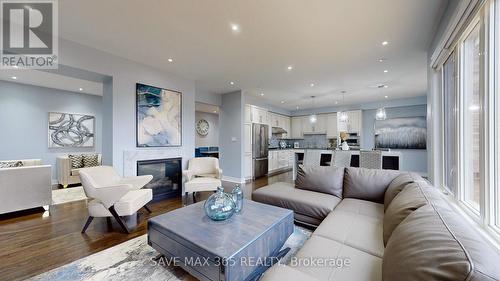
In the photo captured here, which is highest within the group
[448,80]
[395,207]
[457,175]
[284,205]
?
[448,80]

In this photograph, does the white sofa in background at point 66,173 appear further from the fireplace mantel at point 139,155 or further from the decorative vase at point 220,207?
the decorative vase at point 220,207

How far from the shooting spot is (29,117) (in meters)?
4.87

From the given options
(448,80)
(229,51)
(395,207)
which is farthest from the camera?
(229,51)

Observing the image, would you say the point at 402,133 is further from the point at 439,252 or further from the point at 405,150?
the point at 439,252

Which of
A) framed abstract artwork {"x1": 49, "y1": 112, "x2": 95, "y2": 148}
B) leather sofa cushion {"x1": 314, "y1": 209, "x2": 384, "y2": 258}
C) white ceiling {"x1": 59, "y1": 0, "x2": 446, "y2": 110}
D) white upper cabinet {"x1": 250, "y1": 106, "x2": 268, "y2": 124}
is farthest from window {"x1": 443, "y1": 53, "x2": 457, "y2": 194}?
framed abstract artwork {"x1": 49, "y1": 112, "x2": 95, "y2": 148}

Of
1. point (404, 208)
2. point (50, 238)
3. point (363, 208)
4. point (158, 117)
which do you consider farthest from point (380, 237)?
A: point (158, 117)

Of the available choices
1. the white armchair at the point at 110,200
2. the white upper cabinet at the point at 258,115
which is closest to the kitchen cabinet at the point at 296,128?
the white upper cabinet at the point at 258,115

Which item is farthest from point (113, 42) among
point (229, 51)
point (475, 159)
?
point (475, 159)

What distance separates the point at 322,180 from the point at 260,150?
376cm

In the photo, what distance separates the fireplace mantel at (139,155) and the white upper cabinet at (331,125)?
602 cm

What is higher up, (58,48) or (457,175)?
(58,48)

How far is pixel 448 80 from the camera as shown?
2254 millimetres

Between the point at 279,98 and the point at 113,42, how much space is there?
15.4 ft

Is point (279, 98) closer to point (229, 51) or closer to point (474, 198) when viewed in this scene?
point (229, 51)
